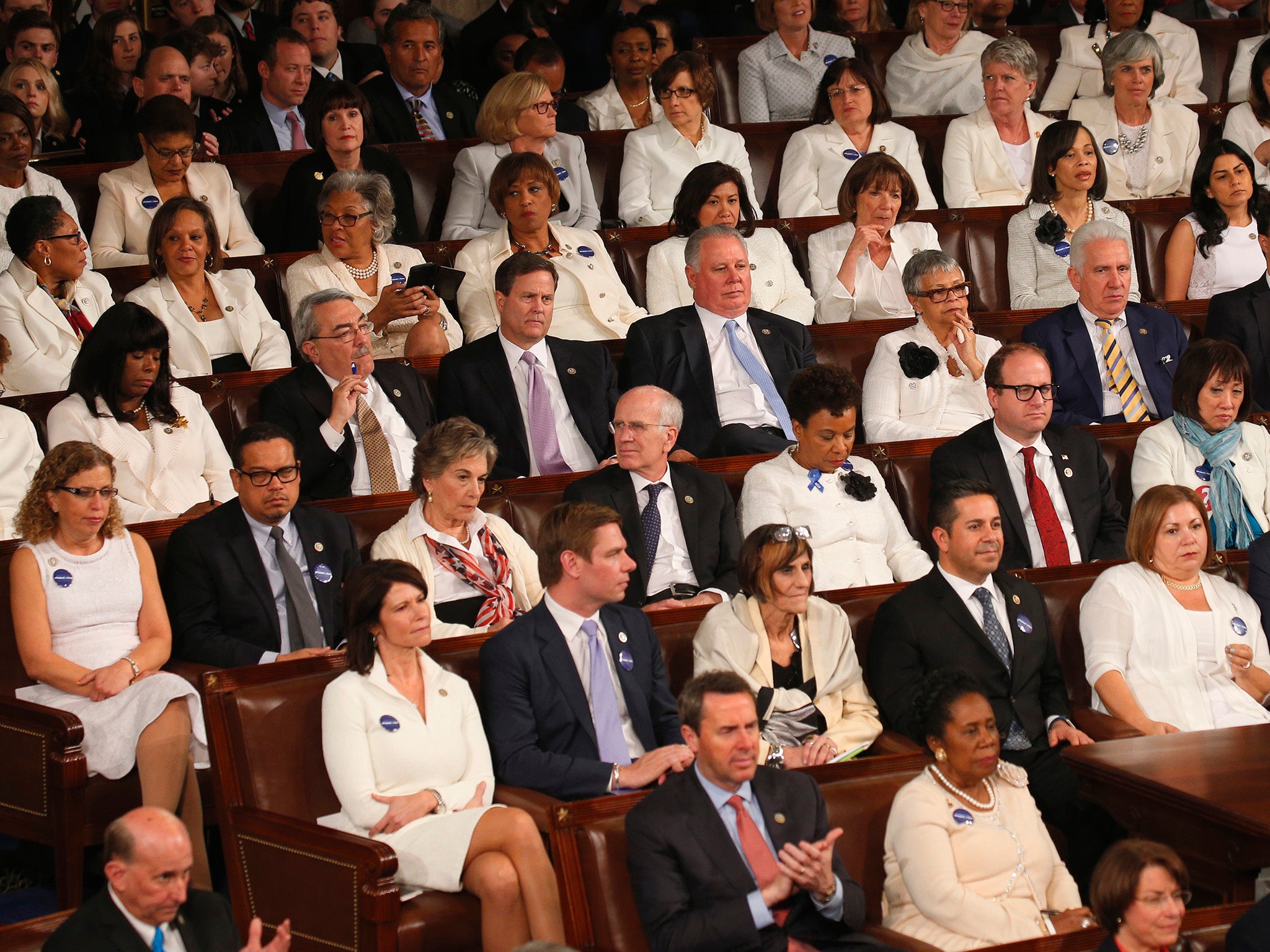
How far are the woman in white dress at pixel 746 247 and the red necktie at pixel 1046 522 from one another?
1052 mm

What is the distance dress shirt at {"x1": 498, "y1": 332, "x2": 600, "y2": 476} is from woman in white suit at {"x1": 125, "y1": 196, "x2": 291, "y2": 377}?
67 centimetres

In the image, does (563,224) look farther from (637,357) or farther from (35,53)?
(35,53)

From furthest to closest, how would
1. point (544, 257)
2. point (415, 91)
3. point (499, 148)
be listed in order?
point (415, 91), point (499, 148), point (544, 257)

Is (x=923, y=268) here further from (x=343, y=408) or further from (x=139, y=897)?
(x=139, y=897)

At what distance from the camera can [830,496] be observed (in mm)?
3650

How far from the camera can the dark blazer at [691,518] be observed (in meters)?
3.54

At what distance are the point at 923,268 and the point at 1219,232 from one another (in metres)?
1.21

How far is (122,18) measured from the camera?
5500 mm

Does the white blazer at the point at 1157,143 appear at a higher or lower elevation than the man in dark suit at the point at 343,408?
higher

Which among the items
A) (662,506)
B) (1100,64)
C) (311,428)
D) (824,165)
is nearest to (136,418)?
(311,428)

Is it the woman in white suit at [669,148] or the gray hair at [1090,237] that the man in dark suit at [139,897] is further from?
the woman in white suit at [669,148]

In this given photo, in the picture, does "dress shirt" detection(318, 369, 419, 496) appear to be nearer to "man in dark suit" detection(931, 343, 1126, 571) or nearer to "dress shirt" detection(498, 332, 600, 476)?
"dress shirt" detection(498, 332, 600, 476)

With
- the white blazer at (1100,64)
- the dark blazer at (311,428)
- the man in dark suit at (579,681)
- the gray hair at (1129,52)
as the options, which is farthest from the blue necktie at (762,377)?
the white blazer at (1100,64)

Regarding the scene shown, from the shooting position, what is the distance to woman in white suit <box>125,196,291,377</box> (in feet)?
13.9
